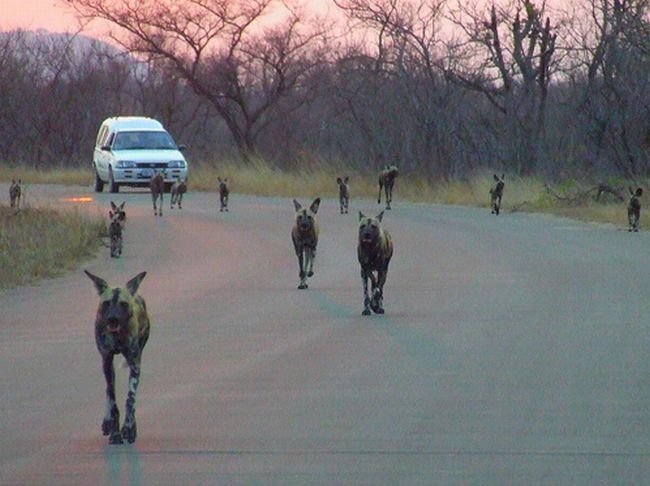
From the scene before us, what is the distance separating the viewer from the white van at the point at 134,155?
120ft

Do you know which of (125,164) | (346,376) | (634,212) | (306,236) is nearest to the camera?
(346,376)

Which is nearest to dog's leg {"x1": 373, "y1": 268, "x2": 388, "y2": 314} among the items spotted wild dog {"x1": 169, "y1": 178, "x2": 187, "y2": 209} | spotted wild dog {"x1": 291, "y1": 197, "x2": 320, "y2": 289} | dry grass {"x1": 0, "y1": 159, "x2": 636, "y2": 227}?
spotted wild dog {"x1": 291, "y1": 197, "x2": 320, "y2": 289}

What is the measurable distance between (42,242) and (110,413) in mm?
12909

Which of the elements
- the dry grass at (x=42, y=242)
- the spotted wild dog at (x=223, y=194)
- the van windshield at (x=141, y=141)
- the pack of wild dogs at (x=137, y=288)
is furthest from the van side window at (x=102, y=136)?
the dry grass at (x=42, y=242)

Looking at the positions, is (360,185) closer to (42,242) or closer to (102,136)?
(102,136)

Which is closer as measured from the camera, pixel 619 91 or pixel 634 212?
pixel 634 212

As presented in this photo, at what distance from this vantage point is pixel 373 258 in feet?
44.8

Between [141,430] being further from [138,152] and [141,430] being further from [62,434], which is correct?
[138,152]

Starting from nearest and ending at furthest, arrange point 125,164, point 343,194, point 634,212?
point 634,212 → point 343,194 → point 125,164

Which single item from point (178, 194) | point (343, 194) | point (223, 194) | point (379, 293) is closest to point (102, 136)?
point (178, 194)

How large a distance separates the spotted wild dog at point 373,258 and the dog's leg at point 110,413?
5740 mm

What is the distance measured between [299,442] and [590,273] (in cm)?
984

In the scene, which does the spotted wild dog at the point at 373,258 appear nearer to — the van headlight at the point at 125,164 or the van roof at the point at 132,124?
the van headlight at the point at 125,164

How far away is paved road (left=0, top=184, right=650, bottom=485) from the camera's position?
7.16m
